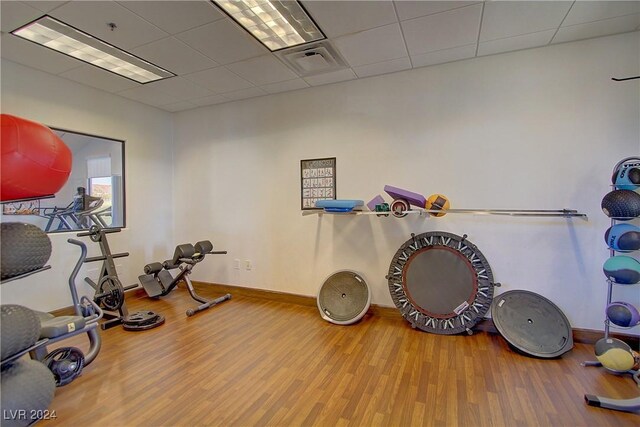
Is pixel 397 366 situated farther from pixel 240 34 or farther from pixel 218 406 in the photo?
pixel 240 34

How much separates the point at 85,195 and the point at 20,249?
2131 mm

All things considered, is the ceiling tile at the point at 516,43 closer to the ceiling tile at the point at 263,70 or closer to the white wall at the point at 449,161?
the white wall at the point at 449,161

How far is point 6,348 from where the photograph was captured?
155 cm

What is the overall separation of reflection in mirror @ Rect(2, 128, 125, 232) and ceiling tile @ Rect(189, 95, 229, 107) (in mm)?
1264

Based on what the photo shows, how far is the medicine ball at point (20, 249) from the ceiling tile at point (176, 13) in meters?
1.86

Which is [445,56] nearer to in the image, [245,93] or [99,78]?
[245,93]

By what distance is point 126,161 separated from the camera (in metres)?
4.53

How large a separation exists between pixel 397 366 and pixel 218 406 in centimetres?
146

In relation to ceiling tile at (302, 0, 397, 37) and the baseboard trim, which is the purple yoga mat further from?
ceiling tile at (302, 0, 397, 37)

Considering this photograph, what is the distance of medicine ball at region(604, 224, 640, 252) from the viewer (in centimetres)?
240

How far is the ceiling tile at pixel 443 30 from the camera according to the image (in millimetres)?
2559

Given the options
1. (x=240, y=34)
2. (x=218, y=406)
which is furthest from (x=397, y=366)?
(x=240, y=34)

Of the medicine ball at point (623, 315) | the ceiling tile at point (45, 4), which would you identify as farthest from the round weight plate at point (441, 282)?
the ceiling tile at point (45, 4)

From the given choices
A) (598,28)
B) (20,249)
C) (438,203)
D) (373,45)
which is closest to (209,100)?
(373,45)
